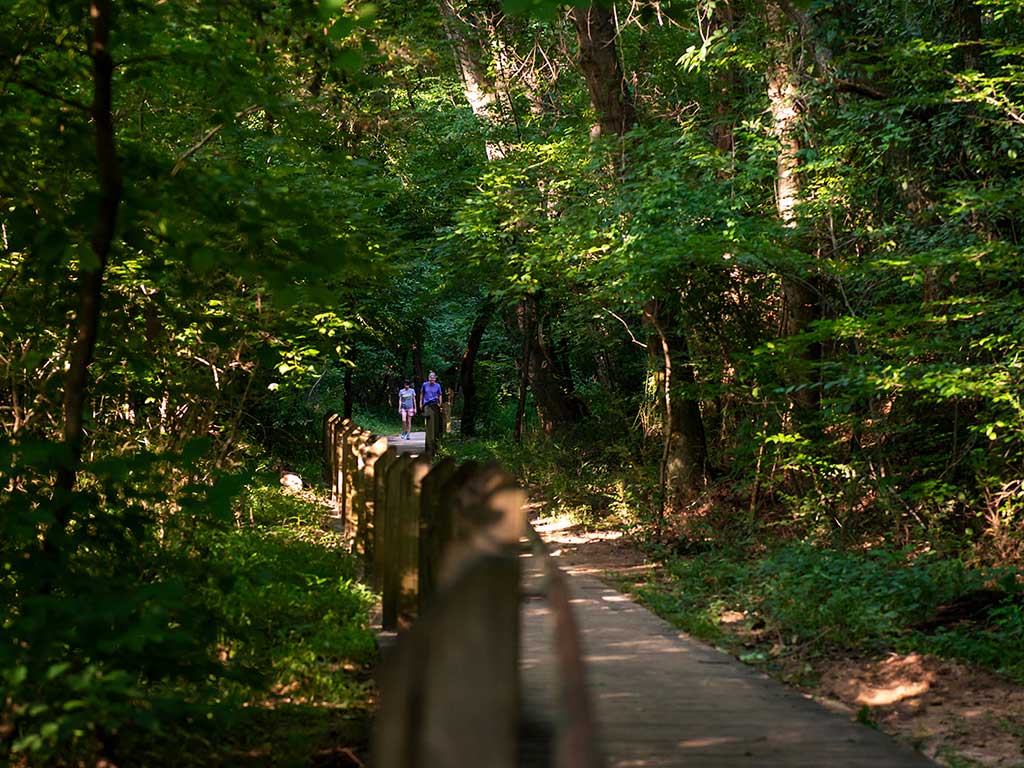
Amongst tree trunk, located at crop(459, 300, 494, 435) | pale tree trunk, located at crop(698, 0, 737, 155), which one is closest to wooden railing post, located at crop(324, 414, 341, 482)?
pale tree trunk, located at crop(698, 0, 737, 155)

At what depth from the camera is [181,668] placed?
4938 millimetres

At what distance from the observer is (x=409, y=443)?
100ft

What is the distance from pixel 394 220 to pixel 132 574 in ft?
71.6

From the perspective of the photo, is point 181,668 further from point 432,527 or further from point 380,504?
point 380,504

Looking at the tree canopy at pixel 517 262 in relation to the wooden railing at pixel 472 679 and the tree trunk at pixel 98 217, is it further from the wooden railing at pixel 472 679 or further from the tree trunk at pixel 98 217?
the wooden railing at pixel 472 679

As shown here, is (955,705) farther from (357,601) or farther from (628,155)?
(628,155)

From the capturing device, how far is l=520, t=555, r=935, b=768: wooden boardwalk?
206 inches

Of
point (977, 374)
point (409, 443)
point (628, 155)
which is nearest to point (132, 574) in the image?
point (977, 374)

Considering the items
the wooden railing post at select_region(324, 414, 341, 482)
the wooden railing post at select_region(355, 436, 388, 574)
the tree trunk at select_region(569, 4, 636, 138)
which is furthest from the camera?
the wooden railing post at select_region(324, 414, 341, 482)

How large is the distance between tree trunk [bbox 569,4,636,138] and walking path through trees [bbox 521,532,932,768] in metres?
9.98

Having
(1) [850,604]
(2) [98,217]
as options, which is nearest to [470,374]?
(1) [850,604]

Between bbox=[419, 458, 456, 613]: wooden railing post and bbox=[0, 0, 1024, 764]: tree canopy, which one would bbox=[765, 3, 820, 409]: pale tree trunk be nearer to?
bbox=[0, 0, 1024, 764]: tree canopy

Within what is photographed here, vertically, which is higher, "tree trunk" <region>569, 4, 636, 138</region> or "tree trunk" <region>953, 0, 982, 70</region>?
"tree trunk" <region>569, 4, 636, 138</region>

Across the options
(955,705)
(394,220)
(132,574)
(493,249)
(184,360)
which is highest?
(394,220)
